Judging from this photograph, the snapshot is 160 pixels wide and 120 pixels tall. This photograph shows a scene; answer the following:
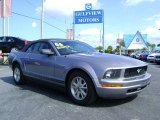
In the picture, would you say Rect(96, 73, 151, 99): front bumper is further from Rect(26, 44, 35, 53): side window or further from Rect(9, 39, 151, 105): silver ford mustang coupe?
Rect(26, 44, 35, 53): side window

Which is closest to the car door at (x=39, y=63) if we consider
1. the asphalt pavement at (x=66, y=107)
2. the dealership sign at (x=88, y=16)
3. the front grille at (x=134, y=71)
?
the asphalt pavement at (x=66, y=107)

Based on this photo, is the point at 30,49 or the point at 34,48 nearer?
the point at 34,48

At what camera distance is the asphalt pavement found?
18.2 feet

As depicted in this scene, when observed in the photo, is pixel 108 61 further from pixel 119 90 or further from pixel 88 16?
pixel 88 16

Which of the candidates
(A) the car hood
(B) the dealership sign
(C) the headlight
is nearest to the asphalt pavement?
(C) the headlight

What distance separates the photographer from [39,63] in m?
7.84

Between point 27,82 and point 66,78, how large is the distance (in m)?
2.71

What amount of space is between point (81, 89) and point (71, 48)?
1479 millimetres

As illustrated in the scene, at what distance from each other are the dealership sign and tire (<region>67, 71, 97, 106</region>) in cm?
2498

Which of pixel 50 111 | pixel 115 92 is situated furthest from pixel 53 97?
pixel 115 92

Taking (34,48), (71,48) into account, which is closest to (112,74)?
(71,48)

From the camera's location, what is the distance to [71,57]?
685 cm

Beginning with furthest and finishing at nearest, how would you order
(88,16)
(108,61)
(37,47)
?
(88,16) < (37,47) < (108,61)

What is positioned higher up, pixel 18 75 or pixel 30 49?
pixel 30 49
